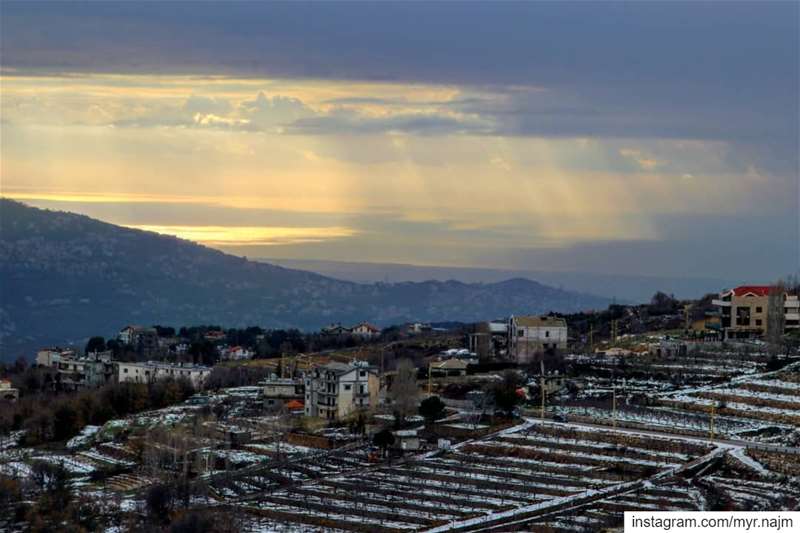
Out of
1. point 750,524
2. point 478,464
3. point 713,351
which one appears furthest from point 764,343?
point 750,524

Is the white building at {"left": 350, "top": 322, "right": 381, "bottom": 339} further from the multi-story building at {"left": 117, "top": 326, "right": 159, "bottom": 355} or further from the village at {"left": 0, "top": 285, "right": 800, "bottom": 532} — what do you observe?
the village at {"left": 0, "top": 285, "right": 800, "bottom": 532}

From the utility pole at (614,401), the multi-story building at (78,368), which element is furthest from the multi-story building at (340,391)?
the multi-story building at (78,368)

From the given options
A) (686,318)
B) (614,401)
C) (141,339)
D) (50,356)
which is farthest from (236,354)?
(614,401)

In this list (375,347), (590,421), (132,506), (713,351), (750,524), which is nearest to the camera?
(750,524)

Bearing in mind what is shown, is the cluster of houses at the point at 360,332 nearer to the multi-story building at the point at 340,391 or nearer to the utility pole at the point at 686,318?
the utility pole at the point at 686,318

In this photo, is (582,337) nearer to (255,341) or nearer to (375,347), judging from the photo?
(375,347)

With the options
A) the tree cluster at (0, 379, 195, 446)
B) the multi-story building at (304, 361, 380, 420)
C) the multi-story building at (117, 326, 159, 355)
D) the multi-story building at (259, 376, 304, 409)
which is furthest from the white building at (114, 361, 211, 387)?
the multi-story building at (117, 326, 159, 355)

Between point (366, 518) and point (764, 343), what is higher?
point (764, 343)
